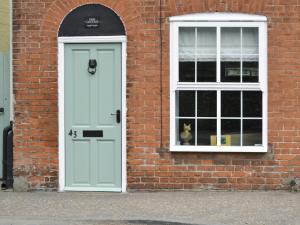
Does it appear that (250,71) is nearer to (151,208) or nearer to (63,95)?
(151,208)

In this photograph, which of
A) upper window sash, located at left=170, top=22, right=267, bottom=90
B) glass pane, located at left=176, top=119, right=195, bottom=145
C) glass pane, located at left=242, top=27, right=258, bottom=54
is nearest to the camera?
upper window sash, located at left=170, top=22, right=267, bottom=90

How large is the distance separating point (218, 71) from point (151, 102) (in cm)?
124

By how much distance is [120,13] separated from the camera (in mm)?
11000

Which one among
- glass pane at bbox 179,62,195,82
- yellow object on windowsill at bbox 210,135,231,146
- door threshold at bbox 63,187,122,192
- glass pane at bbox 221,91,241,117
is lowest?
door threshold at bbox 63,187,122,192

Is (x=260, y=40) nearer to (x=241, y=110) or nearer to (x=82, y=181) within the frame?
(x=241, y=110)

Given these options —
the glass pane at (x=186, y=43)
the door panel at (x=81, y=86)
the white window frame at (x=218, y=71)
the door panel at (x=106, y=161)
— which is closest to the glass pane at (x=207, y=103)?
the white window frame at (x=218, y=71)

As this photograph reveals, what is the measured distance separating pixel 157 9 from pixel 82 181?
125 inches

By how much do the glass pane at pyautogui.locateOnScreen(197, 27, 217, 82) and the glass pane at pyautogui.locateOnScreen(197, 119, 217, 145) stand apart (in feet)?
2.37

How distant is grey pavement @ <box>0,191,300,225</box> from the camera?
8.73 metres

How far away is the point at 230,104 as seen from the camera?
1092cm

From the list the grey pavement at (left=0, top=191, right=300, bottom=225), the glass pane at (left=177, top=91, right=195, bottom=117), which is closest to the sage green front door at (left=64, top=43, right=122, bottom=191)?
the grey pavement at (left=0, top=191, right=300, bottom=225)

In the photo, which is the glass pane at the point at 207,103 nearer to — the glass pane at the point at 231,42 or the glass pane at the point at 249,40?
the glass pane at the point at 231,42

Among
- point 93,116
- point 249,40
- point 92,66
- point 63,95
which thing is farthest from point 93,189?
point 249,40

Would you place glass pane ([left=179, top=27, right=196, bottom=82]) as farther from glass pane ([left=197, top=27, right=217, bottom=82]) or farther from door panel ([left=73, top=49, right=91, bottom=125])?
door panel ([left=73, top=49, right=91, bottom=125])
